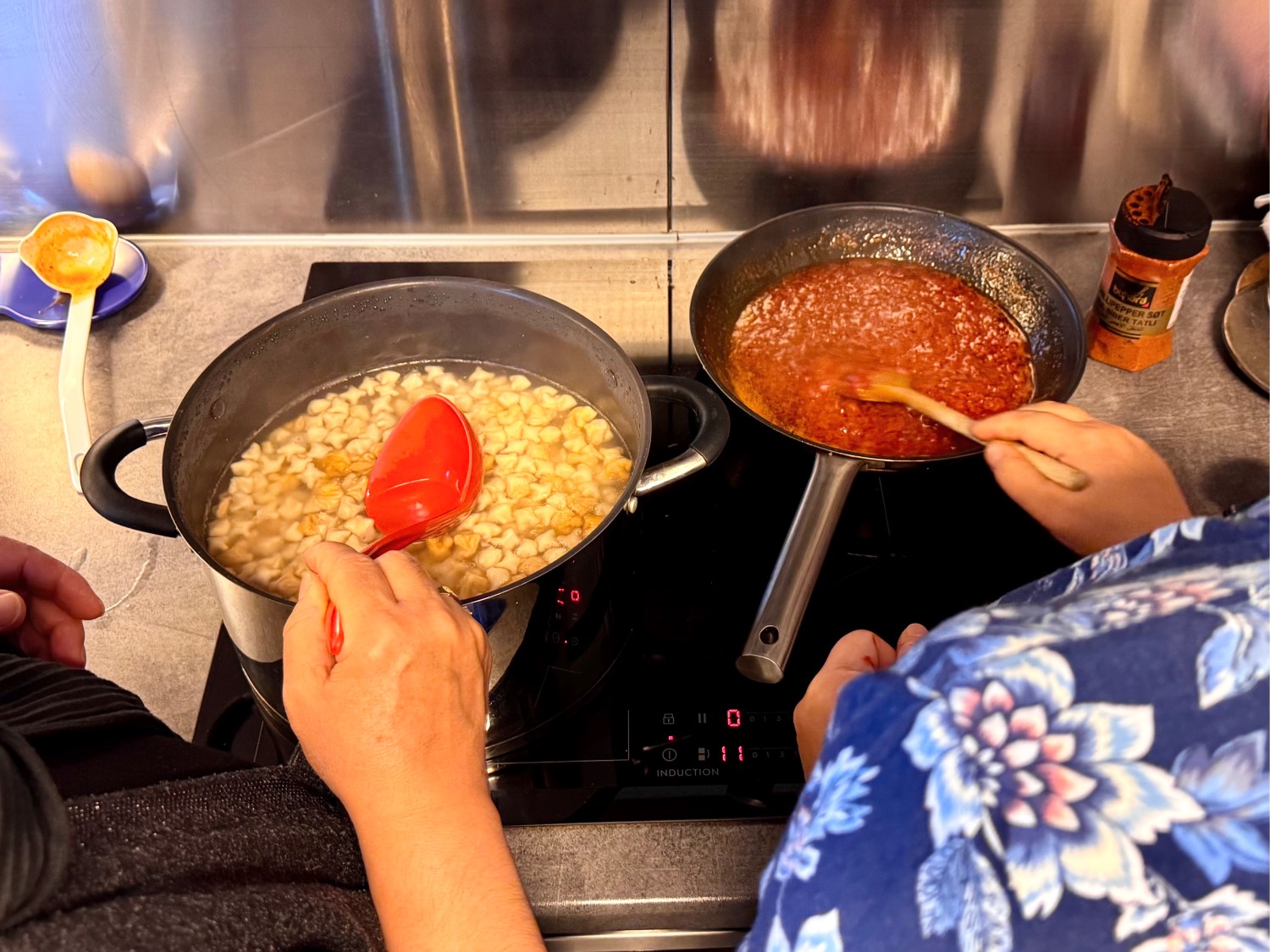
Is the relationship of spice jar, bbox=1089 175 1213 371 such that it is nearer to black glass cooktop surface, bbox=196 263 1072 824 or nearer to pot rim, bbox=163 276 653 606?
black glass cooktop surface, bbox=196 263 1072 824

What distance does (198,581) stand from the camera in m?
1.03

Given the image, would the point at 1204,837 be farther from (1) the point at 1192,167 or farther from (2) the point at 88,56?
(2) the point at 88,56

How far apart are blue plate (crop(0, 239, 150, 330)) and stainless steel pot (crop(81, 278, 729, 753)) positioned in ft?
1.23

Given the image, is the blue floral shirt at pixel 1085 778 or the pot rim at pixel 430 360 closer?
the blue floral shirt at pixel 1085 778

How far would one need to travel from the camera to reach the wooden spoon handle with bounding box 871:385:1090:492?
83cm

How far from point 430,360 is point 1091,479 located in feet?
2.39

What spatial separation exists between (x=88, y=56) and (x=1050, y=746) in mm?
1322

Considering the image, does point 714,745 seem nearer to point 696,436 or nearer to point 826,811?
point 696,436

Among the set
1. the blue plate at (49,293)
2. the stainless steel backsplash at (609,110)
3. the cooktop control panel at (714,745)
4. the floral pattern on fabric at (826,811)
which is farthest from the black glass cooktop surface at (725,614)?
the blue plate at (49,293)

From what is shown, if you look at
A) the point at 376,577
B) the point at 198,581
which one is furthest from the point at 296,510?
the point at 376,577

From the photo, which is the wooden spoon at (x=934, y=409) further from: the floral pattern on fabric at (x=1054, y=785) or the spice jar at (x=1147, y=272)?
the floral pattern on fabric at (x=1054, y=785)

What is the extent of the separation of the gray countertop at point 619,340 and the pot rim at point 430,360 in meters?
0.15

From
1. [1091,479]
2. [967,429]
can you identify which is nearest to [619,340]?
[967,429]

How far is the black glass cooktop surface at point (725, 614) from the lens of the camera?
0.87m
